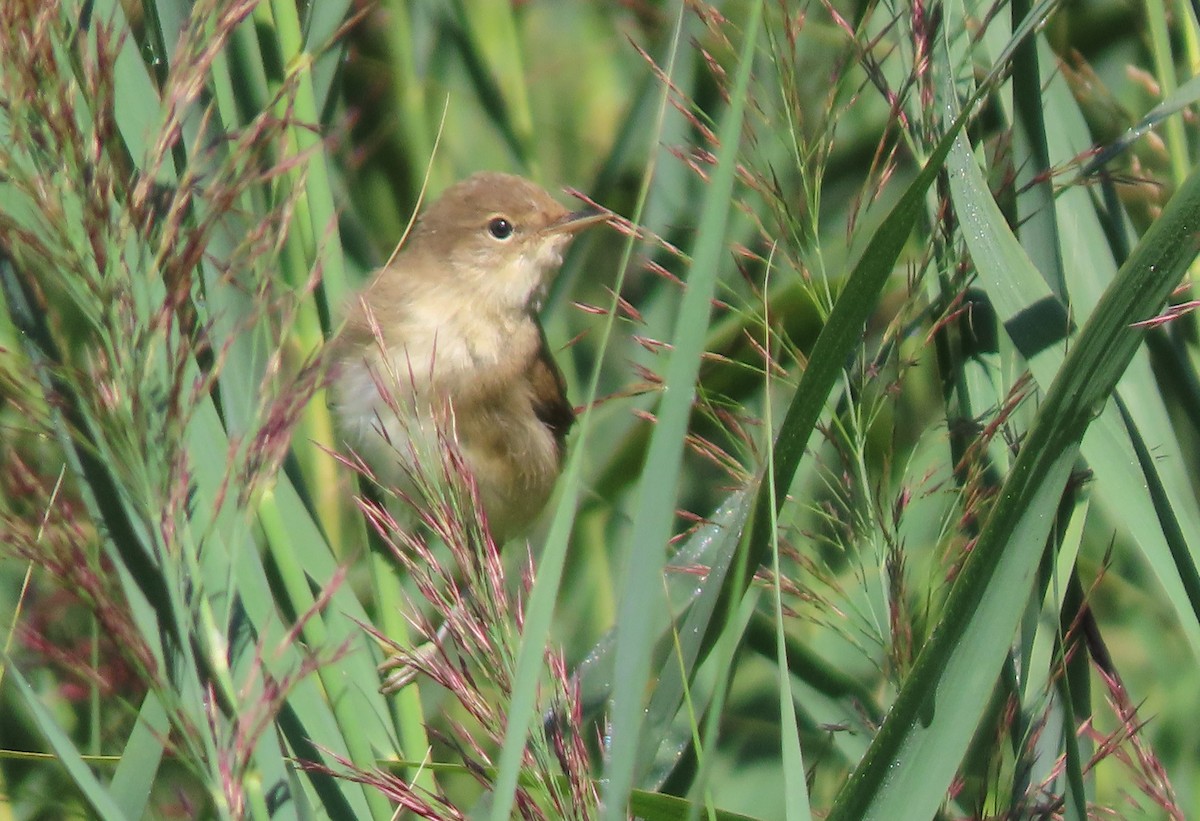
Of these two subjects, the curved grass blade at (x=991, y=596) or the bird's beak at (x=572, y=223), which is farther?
the bird's beak at (x=572, y=223)

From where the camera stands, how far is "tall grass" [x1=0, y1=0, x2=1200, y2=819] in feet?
3.22

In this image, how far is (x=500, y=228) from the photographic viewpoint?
2.55 metres

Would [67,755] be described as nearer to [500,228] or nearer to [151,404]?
[151,404]

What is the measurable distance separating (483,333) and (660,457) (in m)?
1.75

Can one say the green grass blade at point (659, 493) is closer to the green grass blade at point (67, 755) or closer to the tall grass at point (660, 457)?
the tall grass at point (660, 457)

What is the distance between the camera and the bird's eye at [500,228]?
254cm

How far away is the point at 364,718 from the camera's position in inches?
55.1

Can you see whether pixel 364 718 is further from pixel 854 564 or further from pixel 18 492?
pixel 854 564

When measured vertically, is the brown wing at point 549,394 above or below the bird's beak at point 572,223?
below

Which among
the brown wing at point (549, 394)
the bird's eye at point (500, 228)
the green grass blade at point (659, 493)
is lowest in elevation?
the brown wing at point (549, 394)

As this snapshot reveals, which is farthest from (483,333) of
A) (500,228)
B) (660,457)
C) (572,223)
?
(660,457)

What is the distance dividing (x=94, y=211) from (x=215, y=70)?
416mm

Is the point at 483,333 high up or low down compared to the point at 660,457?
down

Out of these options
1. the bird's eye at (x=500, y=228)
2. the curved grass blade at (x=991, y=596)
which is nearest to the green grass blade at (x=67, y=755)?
the curved grass blade at (x=991, y=596)
